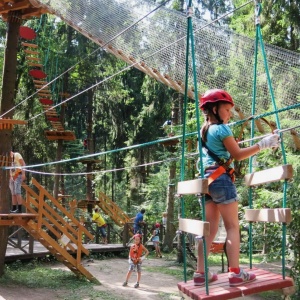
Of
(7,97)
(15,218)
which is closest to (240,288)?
Answer: (15,218)

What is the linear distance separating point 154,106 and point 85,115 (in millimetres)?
3040

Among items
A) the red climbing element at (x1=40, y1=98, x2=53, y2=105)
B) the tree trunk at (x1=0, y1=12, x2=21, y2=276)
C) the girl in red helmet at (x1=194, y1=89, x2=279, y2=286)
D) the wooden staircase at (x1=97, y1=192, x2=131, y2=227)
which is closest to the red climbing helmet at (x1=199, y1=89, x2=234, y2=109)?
the girl in red helmet at (x1=194, y1=89, x2=279, y2=286)

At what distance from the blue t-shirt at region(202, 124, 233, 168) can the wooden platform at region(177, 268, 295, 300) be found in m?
0.75

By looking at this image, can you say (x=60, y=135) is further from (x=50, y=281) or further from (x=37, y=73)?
(x=50, y=281)

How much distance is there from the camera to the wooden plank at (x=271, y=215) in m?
3.05

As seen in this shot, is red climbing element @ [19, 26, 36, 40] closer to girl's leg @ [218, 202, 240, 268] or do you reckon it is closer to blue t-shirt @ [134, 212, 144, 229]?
blue t-shirt @ [134, 212, 144, 229]

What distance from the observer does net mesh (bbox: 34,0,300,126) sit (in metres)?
6.76

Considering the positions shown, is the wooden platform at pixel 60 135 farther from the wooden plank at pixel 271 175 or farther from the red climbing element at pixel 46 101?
the wooden plank at pixel 271 175

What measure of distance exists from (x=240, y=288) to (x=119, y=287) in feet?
25.1

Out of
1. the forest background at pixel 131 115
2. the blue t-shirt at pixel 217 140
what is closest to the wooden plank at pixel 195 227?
the blue t-shirt at pixel 217 140

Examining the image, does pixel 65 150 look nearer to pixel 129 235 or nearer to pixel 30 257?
pixel 129 235

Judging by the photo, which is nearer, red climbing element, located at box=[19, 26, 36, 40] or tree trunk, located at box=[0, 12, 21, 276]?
tree trunk, located at box=[0, 12, 21, 276]

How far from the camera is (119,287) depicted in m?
10.1

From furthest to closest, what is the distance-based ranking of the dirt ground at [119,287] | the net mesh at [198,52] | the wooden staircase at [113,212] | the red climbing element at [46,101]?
the wooden staircase at [113,212]
the red climbing element at [46,101]
the dirt ground at [119,287]
the net mesh at [198,52]
